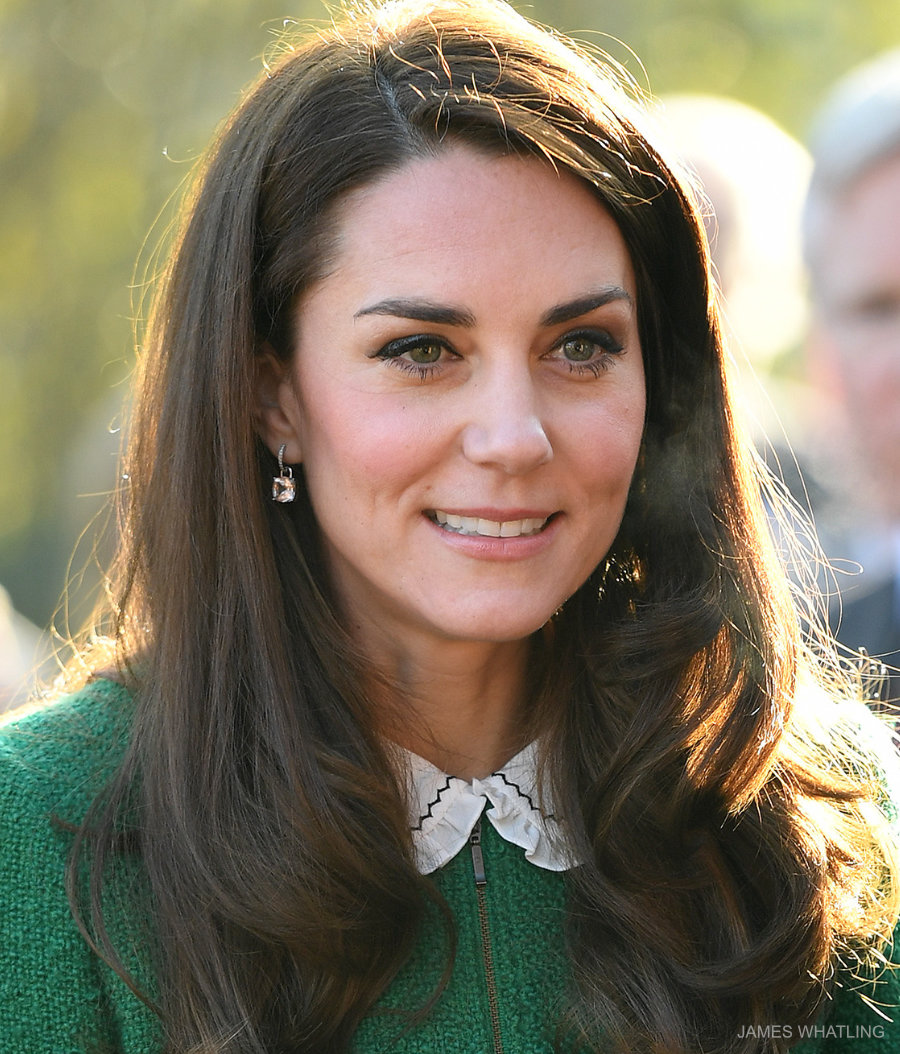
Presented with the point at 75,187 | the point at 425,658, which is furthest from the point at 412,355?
the point at 75,187

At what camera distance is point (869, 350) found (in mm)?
3438

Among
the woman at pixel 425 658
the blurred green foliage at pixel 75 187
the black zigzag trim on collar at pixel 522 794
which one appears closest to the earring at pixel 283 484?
the woman at pixel 425 658

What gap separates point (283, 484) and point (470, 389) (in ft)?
1.13

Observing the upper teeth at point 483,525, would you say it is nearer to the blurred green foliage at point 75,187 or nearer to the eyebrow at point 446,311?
the eyebrow at point 446,311

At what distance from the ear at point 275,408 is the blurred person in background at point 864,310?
151 cm

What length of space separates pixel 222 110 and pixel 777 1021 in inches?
197

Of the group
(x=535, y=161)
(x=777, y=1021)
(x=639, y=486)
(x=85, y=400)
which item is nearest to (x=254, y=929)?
(x=777, y=1021)

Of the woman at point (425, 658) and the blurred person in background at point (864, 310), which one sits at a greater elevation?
the blurred person in background at point (864, 310)

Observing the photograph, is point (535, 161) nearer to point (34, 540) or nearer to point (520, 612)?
point (520, 612)

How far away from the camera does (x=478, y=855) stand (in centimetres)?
229

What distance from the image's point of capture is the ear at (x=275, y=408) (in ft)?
7.58

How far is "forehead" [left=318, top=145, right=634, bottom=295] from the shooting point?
2133mm

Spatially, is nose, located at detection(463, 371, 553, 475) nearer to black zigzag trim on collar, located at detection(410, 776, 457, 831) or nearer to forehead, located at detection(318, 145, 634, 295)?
forehead, located at detection(318, 145, 634, 295)

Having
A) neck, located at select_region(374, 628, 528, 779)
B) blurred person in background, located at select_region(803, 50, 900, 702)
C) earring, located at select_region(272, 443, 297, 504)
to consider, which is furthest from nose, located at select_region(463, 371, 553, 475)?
blurred person in background, located at select_region(803, 50, 900, 702)
